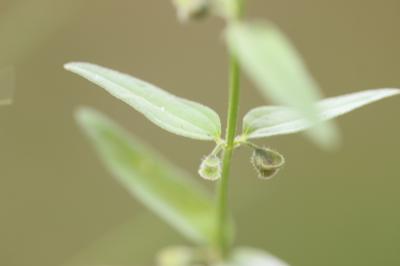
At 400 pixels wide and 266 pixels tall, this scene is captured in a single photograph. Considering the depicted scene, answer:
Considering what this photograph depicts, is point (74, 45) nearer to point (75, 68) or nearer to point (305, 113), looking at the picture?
point (75, 68)

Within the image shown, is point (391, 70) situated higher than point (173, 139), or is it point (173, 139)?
point (391, 70)

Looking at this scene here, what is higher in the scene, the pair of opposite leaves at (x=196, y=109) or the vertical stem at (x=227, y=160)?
the pair of opposite leaves at (x=196, y=109)

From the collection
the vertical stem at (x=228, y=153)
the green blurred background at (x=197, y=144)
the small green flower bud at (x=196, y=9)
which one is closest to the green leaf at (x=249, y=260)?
the vertical stem at (x=228, y=153)

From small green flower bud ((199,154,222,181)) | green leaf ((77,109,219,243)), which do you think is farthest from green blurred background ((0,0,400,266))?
small green flower bud ((199,154,222,181))

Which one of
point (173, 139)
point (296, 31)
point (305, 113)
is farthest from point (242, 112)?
point (305, 113)

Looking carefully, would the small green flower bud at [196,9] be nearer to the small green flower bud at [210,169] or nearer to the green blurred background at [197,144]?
the small green flower bud at [210,169]

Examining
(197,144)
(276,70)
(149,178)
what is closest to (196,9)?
(276,70)
